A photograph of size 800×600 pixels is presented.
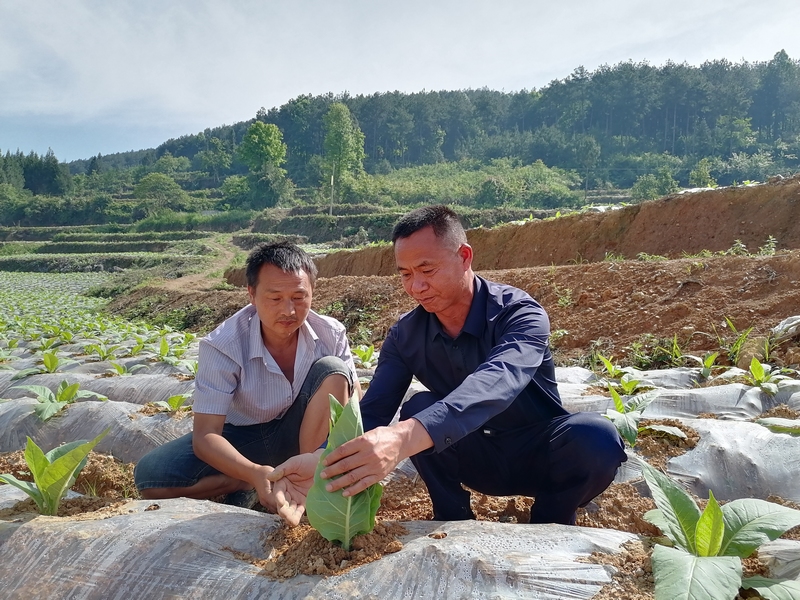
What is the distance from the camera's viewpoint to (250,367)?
249 cm

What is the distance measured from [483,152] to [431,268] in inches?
2509

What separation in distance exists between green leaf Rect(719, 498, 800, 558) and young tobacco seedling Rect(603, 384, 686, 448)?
36.7 inches

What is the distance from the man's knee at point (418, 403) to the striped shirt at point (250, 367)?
0.49 metres

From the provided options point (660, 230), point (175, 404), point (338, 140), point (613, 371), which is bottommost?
point (613, 371)

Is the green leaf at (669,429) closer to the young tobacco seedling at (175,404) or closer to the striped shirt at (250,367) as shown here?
the striped shirt at (250,367)

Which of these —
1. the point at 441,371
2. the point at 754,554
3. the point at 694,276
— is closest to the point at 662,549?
the point at 754,554

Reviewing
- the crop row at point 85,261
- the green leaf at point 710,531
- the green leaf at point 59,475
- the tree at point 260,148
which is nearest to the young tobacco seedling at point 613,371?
the green leaf at point 710,531

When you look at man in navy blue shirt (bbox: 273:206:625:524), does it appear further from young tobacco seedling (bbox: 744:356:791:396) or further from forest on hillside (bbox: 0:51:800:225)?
forest on hillside (bbox: 0:51:800:225)

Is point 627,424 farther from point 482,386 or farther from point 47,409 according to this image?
point 47,409

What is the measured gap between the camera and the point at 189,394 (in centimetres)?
371

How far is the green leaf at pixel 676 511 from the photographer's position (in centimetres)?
144

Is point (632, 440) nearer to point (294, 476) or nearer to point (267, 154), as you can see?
point (294, 476)

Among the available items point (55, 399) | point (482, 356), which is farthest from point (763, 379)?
point (55, 399)

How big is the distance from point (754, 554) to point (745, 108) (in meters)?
68.8
